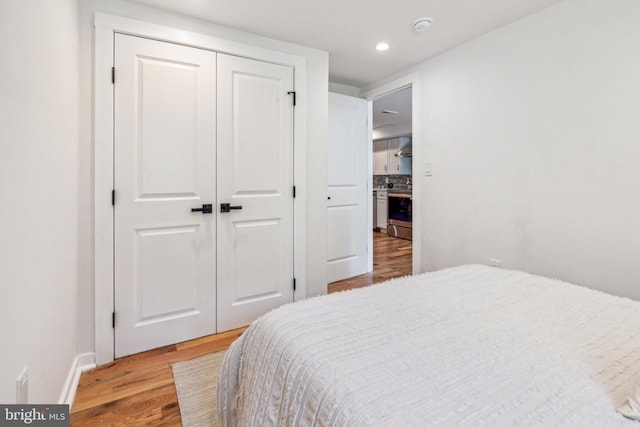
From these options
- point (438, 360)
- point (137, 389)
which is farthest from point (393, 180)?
point (438, 360)

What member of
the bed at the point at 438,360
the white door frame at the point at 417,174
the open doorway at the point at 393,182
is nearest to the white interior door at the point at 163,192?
the bed at the point at 438,360

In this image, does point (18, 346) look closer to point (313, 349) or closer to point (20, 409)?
point (20, 409)

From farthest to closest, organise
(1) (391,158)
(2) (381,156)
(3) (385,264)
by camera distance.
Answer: (2) (381,156), (1) (391,158), (3) (385,264)

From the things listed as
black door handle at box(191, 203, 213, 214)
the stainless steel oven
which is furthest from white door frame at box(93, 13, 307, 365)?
the stainless steel oven

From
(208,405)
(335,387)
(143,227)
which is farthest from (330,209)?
(335,387)

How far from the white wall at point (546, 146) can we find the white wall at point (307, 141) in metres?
1.07

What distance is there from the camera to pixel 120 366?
1.89m

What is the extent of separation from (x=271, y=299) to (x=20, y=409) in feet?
5.47

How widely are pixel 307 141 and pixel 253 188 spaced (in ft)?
2.11

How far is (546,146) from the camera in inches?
81.1

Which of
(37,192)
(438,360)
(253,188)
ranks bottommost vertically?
(438,360)

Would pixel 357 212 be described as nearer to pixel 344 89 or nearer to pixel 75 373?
pixel 344 89
